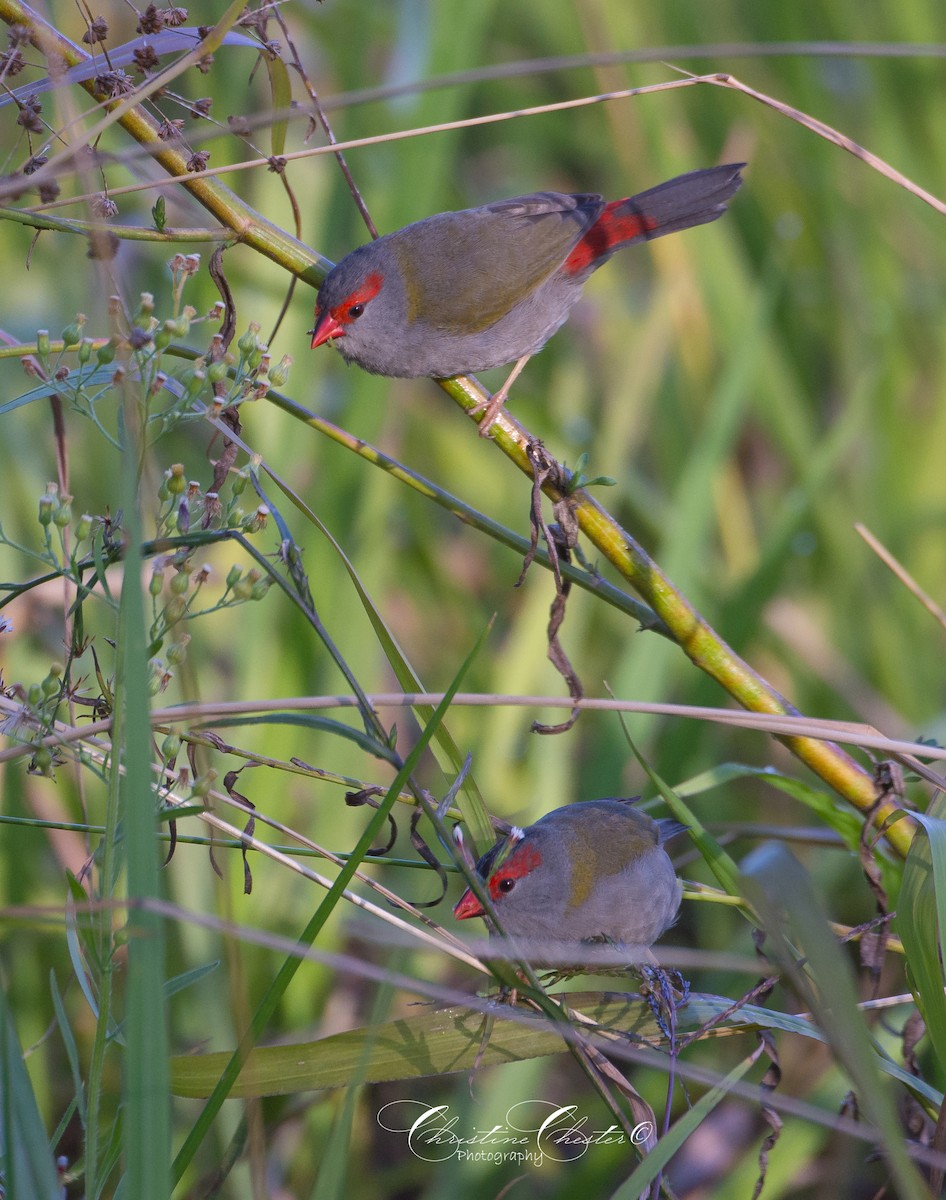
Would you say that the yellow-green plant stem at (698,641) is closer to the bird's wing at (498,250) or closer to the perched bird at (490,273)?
the perched bird at (490,273)

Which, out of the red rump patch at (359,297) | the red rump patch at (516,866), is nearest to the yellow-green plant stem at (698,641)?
the red rump patch at (516,866)

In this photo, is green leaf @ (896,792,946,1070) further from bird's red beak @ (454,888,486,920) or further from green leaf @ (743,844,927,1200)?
bird's red beak @ (454,888,486,920)

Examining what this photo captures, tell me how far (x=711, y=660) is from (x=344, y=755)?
66.7 inches

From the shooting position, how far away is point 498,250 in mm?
2594

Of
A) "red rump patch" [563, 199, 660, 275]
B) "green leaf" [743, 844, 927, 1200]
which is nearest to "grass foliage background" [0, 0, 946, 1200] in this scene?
"red rump patch" [563, 199, 660, 275]

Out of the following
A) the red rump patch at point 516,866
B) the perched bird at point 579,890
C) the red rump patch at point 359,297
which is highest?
the red rump patch at point 359,297

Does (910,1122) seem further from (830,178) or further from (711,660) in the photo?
(830,178)

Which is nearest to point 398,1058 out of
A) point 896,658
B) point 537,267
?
point 537,267

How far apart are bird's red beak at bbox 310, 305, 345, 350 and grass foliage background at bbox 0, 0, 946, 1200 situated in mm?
424

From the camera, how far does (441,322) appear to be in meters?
2.46

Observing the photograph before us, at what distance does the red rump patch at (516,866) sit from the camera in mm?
1678

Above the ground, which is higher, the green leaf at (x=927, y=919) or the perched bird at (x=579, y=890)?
the perched bird at (x=579, y=890)

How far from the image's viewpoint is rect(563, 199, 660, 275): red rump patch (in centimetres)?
255

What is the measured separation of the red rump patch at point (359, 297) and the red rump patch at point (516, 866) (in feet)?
3.91
